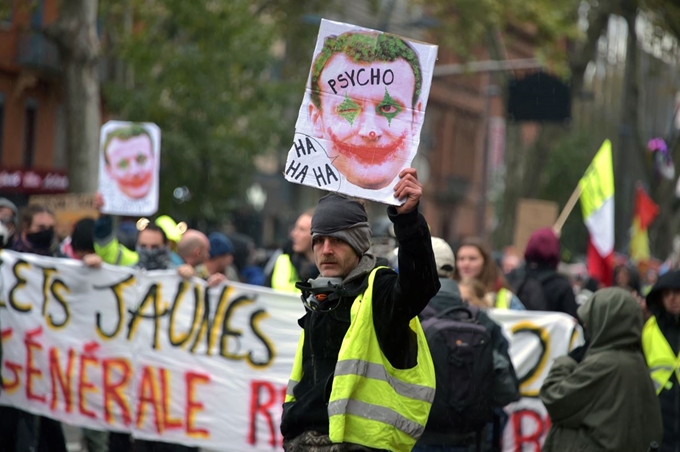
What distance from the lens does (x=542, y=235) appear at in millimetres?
9367

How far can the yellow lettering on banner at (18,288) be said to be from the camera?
9320 mm

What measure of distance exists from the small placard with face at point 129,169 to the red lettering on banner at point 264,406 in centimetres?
306

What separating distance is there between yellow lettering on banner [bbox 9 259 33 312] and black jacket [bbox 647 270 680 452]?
4293 millimetres

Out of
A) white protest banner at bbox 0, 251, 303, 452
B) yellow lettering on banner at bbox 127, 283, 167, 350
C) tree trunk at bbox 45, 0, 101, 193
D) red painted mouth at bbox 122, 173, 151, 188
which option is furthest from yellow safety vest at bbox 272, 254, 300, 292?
tree trunk at bbox 45, 0, 101, 193

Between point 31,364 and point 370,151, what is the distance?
5253 millimetres

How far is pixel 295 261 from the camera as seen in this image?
8.95m

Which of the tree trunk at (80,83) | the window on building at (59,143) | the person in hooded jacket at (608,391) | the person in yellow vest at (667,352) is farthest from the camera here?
the window on building at (59,143)

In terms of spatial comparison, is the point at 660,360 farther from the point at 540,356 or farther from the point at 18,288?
the point at 18,288

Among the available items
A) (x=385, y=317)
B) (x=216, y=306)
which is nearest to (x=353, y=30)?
(x=385, y=317)

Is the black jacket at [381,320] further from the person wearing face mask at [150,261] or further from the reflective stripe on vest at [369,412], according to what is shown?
the person wearing face mask at [150,261]

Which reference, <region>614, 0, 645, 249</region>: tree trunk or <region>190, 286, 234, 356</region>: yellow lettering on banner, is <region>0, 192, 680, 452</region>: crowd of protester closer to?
<region>190, 286, 234, 356</region>: yellow lettering on banner

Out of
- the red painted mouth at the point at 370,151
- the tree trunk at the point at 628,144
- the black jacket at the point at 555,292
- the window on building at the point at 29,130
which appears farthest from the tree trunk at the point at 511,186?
the red painted mouth at the point at 370,151

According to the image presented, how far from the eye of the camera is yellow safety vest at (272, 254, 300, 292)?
9062mm

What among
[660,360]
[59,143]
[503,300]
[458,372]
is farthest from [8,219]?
[59,143]
